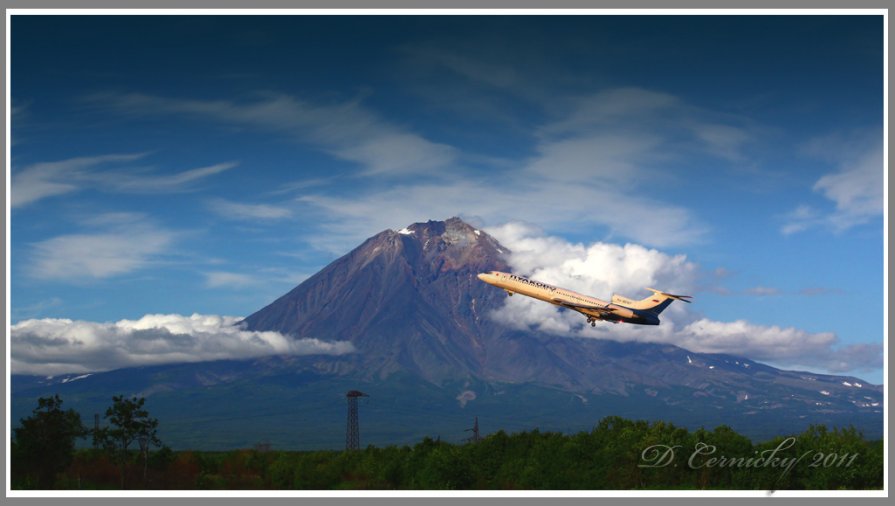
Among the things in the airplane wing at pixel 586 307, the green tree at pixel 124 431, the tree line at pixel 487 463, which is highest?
the airplane wing at pixel 586 307

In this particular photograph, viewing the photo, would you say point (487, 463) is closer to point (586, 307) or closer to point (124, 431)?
point (586, 307)

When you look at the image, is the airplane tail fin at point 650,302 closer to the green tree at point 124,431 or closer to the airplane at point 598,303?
the airplane at point 598,303

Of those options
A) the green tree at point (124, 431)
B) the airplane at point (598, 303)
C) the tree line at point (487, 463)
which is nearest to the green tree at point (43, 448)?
the tree line at point (487, 463)

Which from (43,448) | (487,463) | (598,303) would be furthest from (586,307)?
(43,448)

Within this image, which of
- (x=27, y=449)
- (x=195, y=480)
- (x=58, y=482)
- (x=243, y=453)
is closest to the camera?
(x=27, y=449)

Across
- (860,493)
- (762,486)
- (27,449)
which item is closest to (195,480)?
(27,449)

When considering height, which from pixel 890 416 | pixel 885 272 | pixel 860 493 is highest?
pixel 885 272

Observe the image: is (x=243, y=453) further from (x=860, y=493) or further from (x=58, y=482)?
(x=860, y=493)
